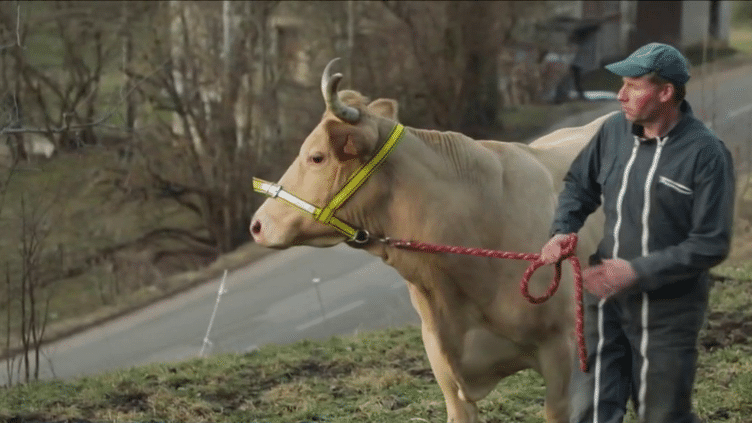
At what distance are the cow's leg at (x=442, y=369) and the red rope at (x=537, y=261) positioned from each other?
0.32m

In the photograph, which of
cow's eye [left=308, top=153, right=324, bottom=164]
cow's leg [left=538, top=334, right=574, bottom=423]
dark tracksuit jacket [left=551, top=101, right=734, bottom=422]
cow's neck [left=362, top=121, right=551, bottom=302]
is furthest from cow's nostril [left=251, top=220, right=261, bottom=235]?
dark tracksuit jacket [left=551, top=101, right=734, bottom=422]

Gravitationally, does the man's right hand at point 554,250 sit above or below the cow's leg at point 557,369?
above

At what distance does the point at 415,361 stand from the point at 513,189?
3.60m

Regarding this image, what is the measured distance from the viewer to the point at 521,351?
6062mm

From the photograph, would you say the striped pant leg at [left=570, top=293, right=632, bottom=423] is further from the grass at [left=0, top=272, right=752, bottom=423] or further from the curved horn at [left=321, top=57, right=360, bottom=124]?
the grass at [left=0, top=272, right=752, bottom=423]

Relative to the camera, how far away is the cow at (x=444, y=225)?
19.2 feet

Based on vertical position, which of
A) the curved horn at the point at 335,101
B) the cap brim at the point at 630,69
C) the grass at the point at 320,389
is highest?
the cap brim at the point at 630,69

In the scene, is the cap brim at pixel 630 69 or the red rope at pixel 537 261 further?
the red rope at pixel 537 261

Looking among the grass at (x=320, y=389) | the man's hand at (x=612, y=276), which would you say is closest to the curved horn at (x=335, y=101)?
the man's hand at (x=612, y=276)

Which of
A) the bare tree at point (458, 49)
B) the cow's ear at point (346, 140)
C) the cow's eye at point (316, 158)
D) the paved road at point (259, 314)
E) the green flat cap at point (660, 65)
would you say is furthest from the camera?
the bare tree at point (458, 49)

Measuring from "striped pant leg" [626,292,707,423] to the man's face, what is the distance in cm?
64

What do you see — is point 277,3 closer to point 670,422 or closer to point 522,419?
point 522,419

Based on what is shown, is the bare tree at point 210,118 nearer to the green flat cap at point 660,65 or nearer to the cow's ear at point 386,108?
the cow's ear at point 386,108

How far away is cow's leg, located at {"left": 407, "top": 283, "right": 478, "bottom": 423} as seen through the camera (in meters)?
6.12
